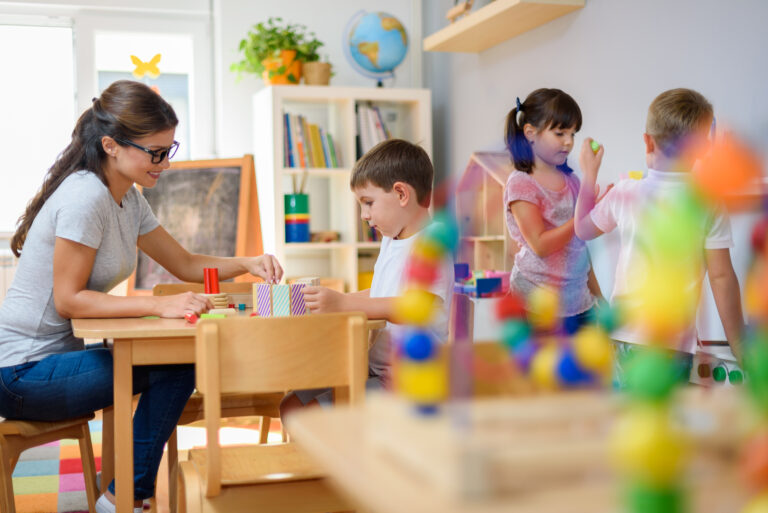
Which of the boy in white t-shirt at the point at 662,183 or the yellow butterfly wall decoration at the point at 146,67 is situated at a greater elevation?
the yellow butterfly wall decoration at the point at 146,67

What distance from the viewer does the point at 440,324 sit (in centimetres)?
194

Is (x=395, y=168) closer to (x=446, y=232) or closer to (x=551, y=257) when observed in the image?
(x=551, y=257)

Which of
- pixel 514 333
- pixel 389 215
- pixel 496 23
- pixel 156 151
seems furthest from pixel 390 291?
pixel 496 23

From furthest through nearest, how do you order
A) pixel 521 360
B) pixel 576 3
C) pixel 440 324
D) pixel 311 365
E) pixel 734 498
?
pixel 576 3 < pixel 440 324 < pixel 311 365 < pixel 521 360 < pixel 734 498

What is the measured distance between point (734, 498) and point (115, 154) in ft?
5.88

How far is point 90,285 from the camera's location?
6.61 ft

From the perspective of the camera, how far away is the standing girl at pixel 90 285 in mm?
1833

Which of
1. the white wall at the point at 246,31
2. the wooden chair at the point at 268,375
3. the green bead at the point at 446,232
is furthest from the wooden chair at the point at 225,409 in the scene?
the white wall at the point at 246,31

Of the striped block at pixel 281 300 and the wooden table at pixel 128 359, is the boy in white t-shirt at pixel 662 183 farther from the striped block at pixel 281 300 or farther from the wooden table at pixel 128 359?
the striped block at pixel 281 300

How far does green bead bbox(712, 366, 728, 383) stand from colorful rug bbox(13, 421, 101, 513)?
1815mm

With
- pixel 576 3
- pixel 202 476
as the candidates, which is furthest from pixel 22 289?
pixel 576 3

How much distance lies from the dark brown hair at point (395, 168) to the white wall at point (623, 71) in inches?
29.9

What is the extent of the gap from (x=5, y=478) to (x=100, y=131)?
84cm

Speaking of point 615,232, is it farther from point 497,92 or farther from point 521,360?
point 521,360
